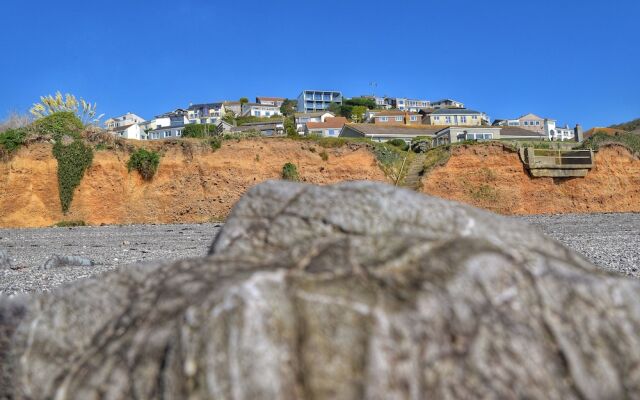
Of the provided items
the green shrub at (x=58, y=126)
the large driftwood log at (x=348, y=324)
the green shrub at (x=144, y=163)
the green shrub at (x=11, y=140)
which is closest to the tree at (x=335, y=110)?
the green shrub at (x=144, y=163)

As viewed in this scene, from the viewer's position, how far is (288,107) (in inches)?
5148

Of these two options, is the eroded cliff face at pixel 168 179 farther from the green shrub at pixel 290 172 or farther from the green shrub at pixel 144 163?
the green shrub at pixel 290 172

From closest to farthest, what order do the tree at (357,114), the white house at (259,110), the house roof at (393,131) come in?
the house roof at (393,131) → the tree at (357,114) → the white house at (259,110)

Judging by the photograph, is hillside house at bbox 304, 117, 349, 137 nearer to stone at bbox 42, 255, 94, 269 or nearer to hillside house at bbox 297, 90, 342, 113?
hillside house at bbox 297, 90, 342, 113

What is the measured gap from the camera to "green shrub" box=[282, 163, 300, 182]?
3525cm

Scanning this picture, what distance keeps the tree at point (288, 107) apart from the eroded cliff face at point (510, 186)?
9003cm

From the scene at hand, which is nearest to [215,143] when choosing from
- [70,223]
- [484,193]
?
[70,223]

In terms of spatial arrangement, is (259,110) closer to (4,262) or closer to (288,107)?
(288,107)

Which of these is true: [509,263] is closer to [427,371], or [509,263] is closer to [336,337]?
[427,371]

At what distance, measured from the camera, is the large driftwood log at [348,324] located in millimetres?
2256

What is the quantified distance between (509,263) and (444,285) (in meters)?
0.38

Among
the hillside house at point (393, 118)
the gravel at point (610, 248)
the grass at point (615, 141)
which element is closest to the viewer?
the gravel at point (610, 248)

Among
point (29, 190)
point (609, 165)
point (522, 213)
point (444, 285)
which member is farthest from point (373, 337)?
point (609, 165)

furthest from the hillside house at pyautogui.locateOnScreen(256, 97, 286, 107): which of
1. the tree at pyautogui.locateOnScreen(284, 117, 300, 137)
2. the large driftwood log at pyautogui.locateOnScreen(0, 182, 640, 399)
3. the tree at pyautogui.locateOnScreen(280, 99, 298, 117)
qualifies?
the large driftwood log at pyautogui.locateOnScreen(0, 182, 640, 399)
